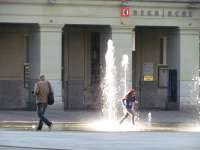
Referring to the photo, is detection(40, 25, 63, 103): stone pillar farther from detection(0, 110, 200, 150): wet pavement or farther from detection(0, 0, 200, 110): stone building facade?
detection(0, 110, 200, 150): wet pavement

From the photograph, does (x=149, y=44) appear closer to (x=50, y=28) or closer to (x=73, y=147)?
(x=50, y=28)

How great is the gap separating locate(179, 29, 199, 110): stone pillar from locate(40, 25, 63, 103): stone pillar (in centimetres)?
586

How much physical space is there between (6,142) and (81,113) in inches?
636

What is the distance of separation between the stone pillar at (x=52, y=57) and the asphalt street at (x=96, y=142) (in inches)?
537

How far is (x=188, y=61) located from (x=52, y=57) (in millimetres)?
6500

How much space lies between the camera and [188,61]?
35844mm

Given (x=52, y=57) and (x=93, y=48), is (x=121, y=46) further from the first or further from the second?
(x=52, y=57)

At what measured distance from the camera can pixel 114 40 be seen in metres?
34.8

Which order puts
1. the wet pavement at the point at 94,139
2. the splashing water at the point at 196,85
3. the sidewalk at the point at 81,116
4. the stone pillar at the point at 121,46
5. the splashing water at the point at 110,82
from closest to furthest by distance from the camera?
the wet pavement at the point at 94,139
the sidewalk at the point at 81,116
the splashing water at the point at 110,82
the stone pillar at the point at 121,46
the splashing water at the point at 196,85

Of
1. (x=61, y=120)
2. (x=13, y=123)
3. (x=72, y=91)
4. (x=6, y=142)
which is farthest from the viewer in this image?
(x=72, y=91)

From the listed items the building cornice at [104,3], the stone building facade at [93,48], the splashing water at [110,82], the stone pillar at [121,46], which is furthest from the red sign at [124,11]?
the splashing water at [110,82]

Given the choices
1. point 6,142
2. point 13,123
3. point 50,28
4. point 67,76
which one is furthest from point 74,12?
point 6,142

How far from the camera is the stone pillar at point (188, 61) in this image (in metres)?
35.7

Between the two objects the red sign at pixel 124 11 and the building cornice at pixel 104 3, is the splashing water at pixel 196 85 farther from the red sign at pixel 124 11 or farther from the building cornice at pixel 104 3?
the red sign at pixel 124 11
